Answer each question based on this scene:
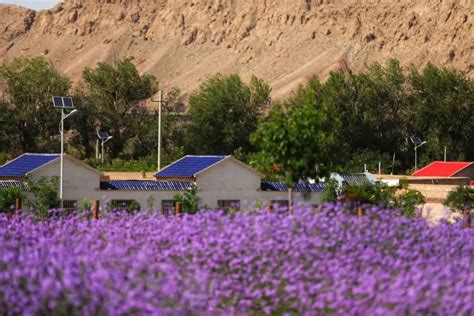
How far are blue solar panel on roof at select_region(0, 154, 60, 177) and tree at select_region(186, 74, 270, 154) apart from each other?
47.0 meters

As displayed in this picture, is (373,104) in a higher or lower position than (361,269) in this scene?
higher

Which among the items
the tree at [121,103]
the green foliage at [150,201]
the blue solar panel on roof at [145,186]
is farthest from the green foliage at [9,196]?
the tree at [121,103]

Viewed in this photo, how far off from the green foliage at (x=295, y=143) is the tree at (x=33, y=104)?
5980 cm

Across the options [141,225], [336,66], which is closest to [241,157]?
[141,225]

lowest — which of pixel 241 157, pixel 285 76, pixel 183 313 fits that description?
pixel 183 313

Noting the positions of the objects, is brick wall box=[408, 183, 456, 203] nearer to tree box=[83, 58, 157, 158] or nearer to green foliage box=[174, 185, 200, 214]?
green foliage box=[174, 185, 200, 214]

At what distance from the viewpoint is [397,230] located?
15.2 m

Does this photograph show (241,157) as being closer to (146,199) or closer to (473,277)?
(146,199)

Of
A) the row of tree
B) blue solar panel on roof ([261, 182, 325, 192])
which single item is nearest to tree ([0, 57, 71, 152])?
the row of tree

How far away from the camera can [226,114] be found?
84.9 meters

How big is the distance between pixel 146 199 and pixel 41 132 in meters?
51.8

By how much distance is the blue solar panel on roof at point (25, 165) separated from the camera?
35.4 metres

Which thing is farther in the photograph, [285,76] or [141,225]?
[285,76]

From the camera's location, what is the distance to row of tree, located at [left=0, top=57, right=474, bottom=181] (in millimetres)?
83375
